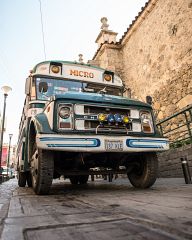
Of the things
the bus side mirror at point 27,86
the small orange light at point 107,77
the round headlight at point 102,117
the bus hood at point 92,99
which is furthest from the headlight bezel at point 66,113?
the small orange light at point 107,77

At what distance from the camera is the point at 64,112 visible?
361cm

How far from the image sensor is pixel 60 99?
3.62m

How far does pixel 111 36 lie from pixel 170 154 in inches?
458

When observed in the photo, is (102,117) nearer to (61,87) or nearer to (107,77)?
(61,87)

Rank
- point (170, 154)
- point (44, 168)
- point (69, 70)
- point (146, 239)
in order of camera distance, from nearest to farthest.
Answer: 1. point (146, 239)
2. point (44, 168)
3. point (69, 70)
4. point (170, 154)

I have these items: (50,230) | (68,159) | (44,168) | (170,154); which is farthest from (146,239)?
(170,154)

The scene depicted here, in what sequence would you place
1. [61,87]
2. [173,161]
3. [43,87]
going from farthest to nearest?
[173,161] → [61,87] → [43,87]

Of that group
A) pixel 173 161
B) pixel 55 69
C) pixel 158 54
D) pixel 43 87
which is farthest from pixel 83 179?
pixel 158 54

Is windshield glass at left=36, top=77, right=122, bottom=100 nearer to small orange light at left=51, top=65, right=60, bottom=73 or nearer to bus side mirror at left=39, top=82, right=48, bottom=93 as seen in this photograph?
bus side mirror at left=39, top=82, right=48, bottom=93

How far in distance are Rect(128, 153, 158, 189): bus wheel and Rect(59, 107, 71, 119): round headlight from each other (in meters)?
1.65

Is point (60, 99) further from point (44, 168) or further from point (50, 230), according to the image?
point (50, 230)

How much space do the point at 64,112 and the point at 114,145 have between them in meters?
0.92

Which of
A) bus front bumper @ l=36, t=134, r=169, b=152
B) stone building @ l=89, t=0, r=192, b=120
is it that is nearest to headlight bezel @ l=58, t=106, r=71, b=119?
bus front bumper @ l=36, t=134, r=169, b=152

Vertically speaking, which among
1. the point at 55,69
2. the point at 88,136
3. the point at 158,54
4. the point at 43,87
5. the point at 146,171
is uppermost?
the point at 158,54
